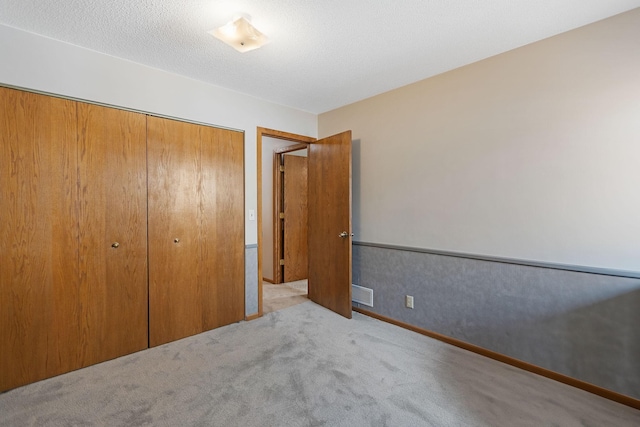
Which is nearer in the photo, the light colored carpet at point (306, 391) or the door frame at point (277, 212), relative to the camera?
the light colored carpet at point (306, 391)

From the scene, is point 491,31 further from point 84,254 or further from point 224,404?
point 84,254

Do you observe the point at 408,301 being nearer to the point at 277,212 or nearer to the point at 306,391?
the point at 306,391

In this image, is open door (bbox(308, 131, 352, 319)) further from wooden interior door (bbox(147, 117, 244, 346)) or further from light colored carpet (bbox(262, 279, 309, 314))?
wooden interior door (bbox(147, 117, 244, 346))

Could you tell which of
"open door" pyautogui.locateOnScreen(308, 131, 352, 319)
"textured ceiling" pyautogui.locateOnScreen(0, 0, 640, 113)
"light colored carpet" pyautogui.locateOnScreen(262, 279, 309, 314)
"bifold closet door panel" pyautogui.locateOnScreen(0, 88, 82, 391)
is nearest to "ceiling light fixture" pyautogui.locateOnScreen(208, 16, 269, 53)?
"textured ceiling" pyautogui.locateOnScreen(0, 0, 640, 113)

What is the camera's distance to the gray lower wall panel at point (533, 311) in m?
1.81

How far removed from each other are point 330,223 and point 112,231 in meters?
2.07

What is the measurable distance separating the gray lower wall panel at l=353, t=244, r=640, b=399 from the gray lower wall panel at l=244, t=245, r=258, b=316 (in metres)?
1.48

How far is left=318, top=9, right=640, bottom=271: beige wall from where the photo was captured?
1821 mm

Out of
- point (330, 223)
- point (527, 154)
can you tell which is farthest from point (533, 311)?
point (330, 223)

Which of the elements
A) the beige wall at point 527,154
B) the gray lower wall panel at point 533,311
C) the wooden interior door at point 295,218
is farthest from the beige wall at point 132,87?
the gray lower wall panel at point 533,311

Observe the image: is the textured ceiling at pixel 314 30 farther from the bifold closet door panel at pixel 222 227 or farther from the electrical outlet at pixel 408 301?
the electrical outlet at pixel 408 301

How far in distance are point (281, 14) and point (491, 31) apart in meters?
1.44

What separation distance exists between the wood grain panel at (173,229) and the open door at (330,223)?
1.40 metres

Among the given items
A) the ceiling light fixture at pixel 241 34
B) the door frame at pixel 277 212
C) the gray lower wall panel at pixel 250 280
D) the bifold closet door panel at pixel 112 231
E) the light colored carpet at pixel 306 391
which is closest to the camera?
the light colored carpet at pixel 306 391
